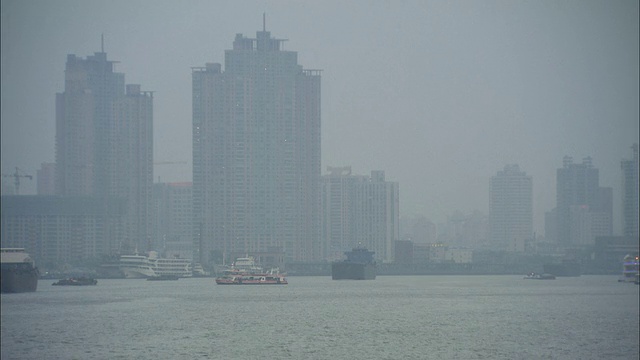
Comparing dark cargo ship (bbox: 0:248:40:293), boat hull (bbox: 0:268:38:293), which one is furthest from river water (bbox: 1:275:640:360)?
dark cargo ship (bbox: 0:248:40:293)

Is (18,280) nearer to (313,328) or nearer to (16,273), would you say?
(16,273)

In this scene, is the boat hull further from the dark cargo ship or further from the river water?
the river water

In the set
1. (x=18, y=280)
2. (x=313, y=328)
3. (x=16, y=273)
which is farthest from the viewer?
(x=18, y=280)

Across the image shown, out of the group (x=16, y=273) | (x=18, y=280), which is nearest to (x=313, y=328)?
(x=16, y=273)

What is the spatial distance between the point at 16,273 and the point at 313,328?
68903 millimetres

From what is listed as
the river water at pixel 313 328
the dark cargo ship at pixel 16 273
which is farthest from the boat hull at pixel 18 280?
the river water at pixel 313 328

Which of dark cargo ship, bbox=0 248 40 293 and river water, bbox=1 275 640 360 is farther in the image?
dark cargo ship, bbox=0 248 40 293

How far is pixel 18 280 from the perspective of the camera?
14338cm

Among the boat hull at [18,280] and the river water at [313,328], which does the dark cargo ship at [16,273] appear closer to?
the boat hull at [18,280]

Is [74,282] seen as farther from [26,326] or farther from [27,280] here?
[26,326]

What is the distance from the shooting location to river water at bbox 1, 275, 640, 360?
7069cm

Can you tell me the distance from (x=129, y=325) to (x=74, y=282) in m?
110

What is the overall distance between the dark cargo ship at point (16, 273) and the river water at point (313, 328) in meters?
9.12

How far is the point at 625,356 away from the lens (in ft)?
232
